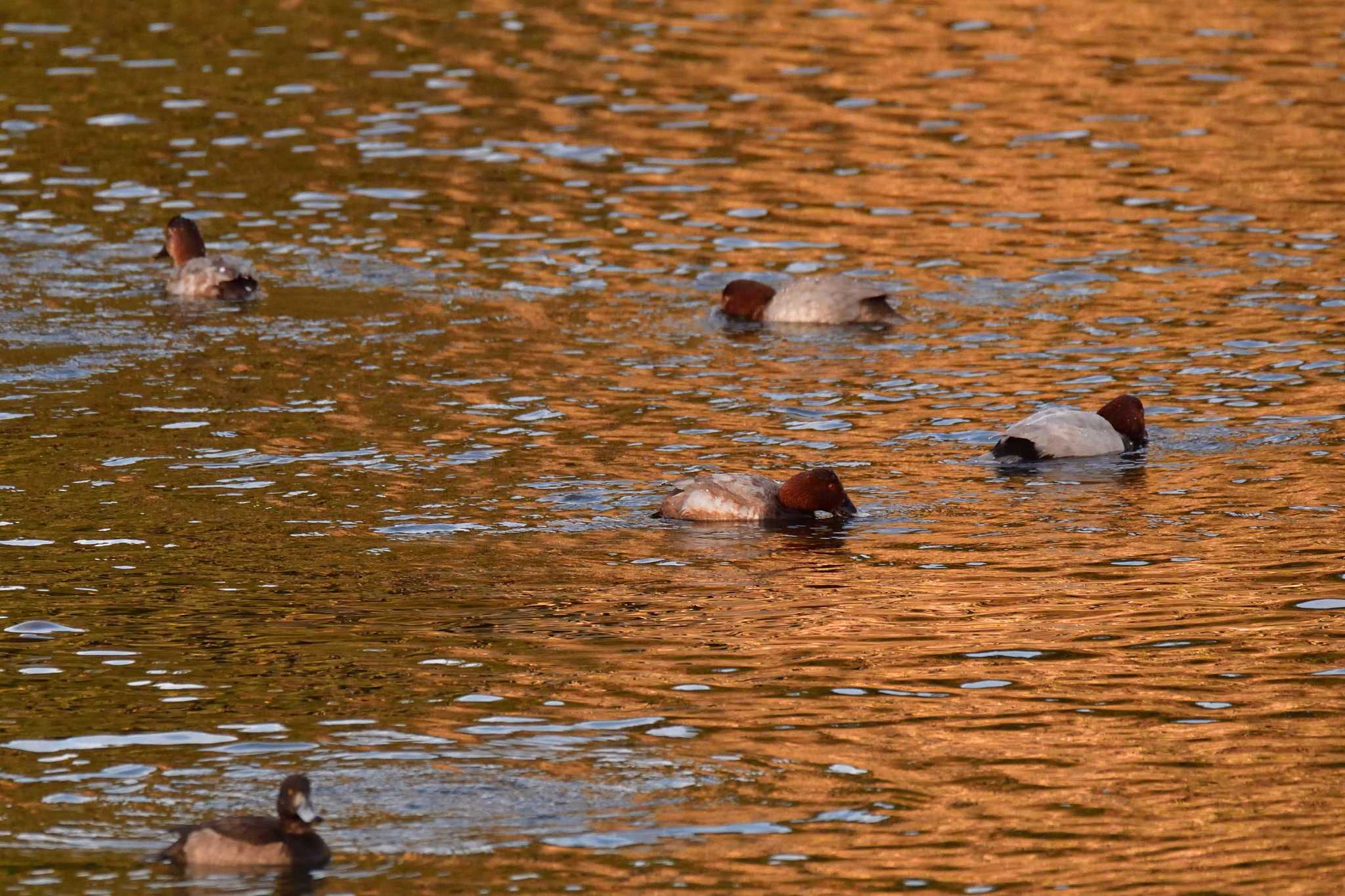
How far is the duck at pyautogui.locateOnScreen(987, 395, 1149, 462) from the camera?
18250 millimetres

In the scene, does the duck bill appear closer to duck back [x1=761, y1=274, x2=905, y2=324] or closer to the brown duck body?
the brown duck body

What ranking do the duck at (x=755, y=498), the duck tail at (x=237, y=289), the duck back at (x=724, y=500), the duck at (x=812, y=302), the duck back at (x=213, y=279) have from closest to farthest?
the duck at (x=755, y=498) < the duck back at (x=724, y=500) < the duck at (x=812, y=302) < the duck back at (x=213, y=279) < the duck tail at (x=237, y=289)

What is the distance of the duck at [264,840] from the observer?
10.1 metres

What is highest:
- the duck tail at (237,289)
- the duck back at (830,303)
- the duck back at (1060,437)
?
the duck tail at (237,289)

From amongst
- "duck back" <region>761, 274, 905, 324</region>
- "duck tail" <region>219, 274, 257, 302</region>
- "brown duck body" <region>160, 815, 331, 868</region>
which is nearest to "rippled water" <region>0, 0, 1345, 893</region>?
"brown duck body" <region>160, 815, 331, 868</region>

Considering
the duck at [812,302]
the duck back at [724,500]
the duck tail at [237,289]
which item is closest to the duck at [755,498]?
the duck back at [724,500]

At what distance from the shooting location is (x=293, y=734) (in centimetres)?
1204

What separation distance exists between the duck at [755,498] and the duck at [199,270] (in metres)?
8.92

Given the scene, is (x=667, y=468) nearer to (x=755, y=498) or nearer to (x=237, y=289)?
(x=755, y=498)

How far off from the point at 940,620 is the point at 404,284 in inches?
480

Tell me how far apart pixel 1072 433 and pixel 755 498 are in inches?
121

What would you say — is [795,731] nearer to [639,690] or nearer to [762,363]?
[639,690]

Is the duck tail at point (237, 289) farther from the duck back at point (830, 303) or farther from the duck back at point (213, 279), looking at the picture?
the duck back at point (830, 303)

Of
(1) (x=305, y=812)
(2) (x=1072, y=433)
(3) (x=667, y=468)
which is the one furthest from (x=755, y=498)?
(1) (x=305, y=812)
